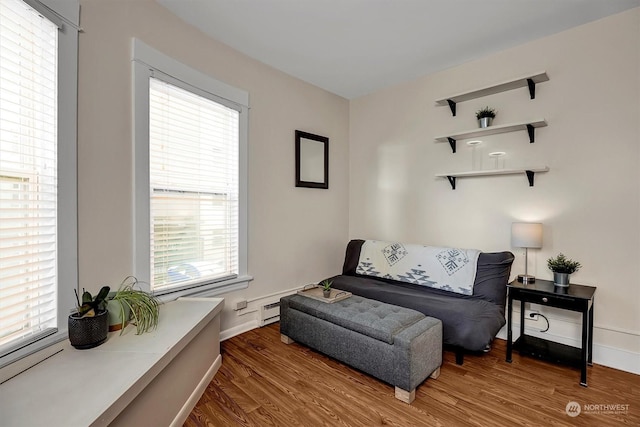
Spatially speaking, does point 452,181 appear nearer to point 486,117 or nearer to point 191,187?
point 486,117

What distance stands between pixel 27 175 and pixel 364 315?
83.1 inches

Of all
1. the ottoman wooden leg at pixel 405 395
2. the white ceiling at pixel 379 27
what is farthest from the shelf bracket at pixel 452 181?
the ottoman wooden leg at pixel 405 395

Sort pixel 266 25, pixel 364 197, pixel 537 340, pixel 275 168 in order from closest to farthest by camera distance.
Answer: pixel 266 25 < pixel 537 340 < pixel 275 168 < pixel 364 197

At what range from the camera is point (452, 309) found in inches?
93.4

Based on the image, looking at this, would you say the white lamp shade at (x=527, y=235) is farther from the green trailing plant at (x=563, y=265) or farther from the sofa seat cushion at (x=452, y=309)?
the sofa seat cushion at (x=452, y=309)

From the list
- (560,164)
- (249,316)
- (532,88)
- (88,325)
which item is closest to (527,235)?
(560,164)

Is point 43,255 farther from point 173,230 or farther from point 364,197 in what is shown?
point 364,197

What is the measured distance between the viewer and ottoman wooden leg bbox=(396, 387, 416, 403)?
1889mm

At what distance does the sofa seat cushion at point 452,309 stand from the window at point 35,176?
2199mm

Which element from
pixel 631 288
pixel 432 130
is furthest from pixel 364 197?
pixel 631 288

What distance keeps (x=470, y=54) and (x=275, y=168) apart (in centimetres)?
217

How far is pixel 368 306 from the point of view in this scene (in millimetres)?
2408

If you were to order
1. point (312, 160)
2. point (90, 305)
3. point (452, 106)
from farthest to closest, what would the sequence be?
point (312, 160) < point (452, 106) < point (90, 305)

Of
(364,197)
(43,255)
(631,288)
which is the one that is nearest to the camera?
(43,255)
